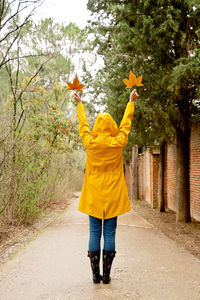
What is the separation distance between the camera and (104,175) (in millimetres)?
3559

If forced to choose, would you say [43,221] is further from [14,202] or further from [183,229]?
[183,229]

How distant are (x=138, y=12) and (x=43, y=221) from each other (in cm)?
596

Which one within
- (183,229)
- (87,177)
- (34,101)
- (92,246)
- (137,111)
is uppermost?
Result: (34,101)

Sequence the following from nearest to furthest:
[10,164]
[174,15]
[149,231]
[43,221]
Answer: [10,164] < [174,15] < [149,231] < [43,221]

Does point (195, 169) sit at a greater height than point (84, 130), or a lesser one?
lesser

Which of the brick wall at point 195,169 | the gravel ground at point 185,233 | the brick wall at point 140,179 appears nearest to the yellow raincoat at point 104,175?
the gravel ground at point 185,233

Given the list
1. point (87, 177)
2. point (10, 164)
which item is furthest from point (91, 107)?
point (87, 177)

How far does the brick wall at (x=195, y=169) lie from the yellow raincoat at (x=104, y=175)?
6.21m

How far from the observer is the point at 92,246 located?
11.6 ft

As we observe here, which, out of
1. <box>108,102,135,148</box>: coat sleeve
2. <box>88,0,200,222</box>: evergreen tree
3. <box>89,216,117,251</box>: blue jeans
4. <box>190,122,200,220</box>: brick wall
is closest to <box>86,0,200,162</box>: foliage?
<box>88,0,200,222</box>: evergreen tree

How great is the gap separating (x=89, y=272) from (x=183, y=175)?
5.39 m

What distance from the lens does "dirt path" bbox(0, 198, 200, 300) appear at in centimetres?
336

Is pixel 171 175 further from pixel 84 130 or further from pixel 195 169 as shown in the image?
pixel 84 130

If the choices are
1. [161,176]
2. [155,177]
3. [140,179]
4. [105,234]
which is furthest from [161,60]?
[140,179]
